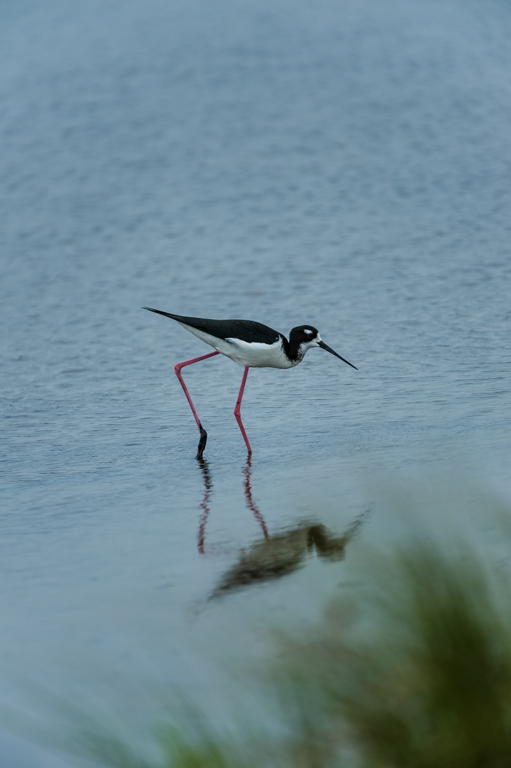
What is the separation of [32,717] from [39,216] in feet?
37.1

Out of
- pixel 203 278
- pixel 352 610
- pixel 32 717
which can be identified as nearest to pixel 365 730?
pixel 352 610

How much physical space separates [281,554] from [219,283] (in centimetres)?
A: 690

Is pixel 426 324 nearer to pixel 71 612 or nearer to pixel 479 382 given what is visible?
pixel 479 382

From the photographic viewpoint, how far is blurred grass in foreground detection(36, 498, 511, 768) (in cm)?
188

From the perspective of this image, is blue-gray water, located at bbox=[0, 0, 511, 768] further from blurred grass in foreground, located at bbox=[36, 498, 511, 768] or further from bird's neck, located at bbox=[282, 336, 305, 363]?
blurred grass in foreground, located at bbox=[36, 498, 511, 768]

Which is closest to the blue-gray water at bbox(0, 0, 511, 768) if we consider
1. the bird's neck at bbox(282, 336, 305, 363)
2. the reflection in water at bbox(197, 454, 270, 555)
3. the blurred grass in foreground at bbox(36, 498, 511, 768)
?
the reflection in water at bbox(197, 454, 270, 555)

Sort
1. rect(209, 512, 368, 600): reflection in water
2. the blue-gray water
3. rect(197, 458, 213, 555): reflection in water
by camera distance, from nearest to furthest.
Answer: rect(209, 512, 368, 600): reflection in water, the blue-gray water, rect(197, 458, 213, 555): reflection in water

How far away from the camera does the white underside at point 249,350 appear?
268 inches

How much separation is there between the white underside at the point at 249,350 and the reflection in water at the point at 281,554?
224 centimetres

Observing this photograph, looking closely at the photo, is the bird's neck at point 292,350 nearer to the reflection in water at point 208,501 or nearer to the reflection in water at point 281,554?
the reflection in water at point 208,501

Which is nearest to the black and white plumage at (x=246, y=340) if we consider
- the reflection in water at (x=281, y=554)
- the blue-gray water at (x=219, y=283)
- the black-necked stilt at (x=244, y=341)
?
the black-necked stilt at (x=244, y=341)

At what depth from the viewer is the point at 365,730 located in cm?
193

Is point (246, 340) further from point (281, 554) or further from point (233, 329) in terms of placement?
point (281, 554)

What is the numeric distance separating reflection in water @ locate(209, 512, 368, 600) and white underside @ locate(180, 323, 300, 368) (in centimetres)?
224
